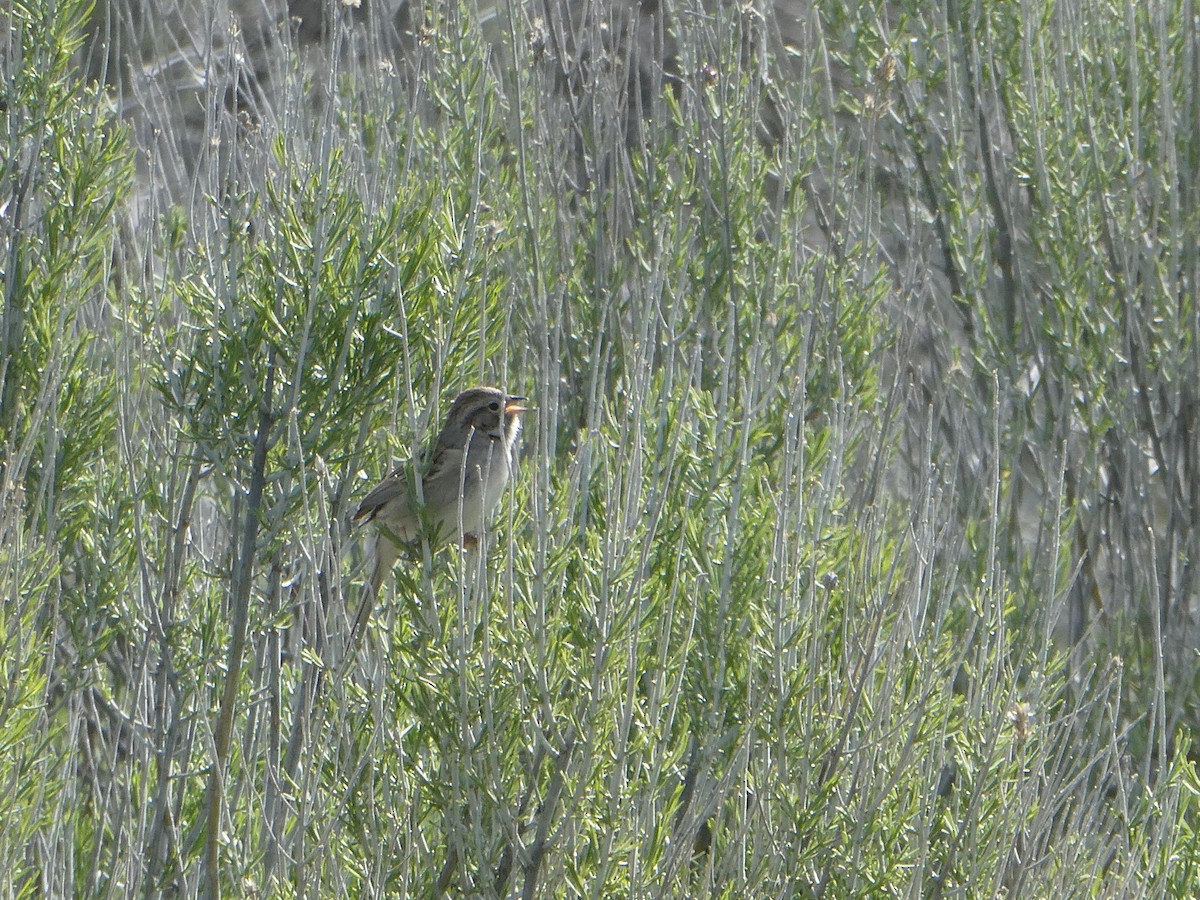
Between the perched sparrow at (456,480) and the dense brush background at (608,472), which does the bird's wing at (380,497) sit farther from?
the dense brush background at (608,472)

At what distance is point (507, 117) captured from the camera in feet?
22.2

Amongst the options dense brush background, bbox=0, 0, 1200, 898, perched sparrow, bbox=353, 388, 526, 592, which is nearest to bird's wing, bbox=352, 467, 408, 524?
perched sparrow, bbox=353, 388, 526, 592

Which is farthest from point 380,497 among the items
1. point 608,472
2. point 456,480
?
point 608,472

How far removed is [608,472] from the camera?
381cm

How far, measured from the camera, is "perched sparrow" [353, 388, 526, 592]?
429 centimetres

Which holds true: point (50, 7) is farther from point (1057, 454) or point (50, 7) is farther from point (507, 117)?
point (1057, 454)

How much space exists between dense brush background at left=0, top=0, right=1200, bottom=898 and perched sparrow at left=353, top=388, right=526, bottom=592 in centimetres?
16

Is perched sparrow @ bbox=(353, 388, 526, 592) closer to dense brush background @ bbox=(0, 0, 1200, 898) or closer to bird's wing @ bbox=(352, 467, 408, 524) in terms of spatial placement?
bird's wing @ bbox=(352, 467, 408, 524)

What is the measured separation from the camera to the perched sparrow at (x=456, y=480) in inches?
169

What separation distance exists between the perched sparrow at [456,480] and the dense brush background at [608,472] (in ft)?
0.53

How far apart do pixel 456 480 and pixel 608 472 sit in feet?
3.29

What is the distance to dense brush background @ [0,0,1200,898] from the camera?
376 centimetres

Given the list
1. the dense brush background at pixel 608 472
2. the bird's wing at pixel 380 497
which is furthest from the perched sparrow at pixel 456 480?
the dense brush background at pixel 608 472

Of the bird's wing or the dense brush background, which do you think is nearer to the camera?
the dense brush background
